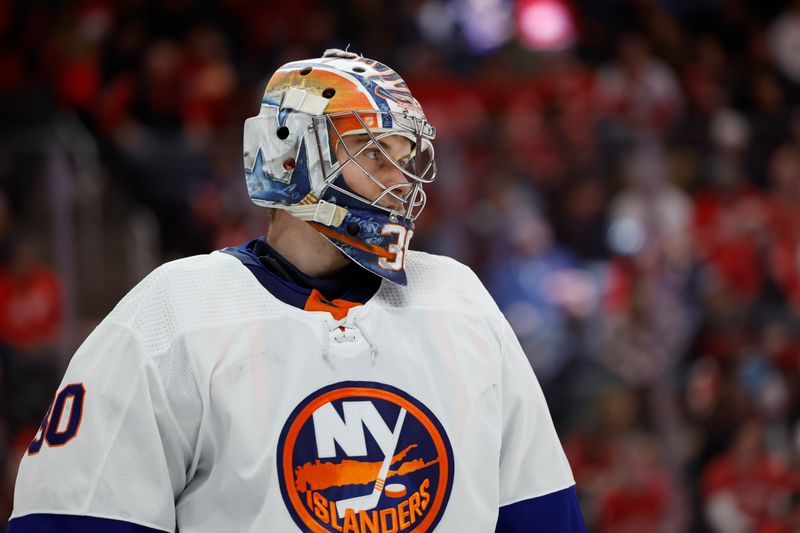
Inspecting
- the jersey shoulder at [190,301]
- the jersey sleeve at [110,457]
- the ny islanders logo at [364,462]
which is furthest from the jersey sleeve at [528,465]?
the jersey sleeve at [110,457]

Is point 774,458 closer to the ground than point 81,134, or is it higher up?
closer to the ground

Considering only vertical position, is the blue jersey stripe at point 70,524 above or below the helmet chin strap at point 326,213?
below

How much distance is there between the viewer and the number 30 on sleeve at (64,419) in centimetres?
174

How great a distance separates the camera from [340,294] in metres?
1.95

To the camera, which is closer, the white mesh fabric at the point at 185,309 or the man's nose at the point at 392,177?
the white mesh fabric at the point at 185,309

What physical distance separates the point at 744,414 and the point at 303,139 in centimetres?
351

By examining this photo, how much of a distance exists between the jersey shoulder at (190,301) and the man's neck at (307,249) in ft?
0.34

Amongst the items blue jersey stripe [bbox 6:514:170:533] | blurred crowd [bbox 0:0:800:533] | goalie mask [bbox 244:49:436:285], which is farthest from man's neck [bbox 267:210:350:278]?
blurred crowd [bbox 0:0:800:533]

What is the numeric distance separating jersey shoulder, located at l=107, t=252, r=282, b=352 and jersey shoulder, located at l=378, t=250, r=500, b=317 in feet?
0.70

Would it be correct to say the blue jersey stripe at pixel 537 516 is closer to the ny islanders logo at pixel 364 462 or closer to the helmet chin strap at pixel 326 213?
the ny islanders logo at pixel 364 462

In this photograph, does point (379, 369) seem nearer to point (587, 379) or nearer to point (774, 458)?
point (587, 379)

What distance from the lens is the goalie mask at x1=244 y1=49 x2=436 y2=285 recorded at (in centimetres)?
190

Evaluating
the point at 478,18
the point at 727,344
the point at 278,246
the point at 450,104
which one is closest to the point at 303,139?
the point at 278,246

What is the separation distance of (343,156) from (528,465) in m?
0.58
